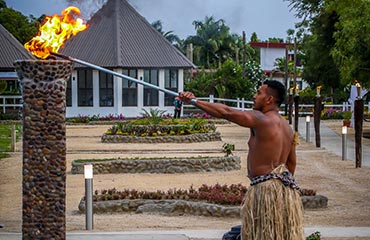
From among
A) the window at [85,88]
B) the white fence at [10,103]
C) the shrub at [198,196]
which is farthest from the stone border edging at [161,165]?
the window at [85,88]

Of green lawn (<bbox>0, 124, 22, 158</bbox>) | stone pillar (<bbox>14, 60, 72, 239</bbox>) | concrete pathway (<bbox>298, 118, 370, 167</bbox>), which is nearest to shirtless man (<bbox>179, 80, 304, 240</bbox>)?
stone pillar (<bbox>14, 60, 72, 239</bbox>)

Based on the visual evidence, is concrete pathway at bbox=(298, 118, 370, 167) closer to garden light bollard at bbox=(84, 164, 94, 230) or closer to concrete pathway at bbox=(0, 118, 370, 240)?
concrete pathway at bbox=(0, 118, 370, 240)

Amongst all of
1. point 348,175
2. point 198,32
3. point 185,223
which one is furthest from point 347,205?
point 198,32

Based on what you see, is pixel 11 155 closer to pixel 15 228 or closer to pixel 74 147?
pixel 74 147

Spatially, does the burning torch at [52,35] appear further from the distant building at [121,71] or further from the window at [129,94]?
the window at [129,94]

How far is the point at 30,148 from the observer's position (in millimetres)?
→ 9664

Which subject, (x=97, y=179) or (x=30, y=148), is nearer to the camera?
(x=30, y=148)

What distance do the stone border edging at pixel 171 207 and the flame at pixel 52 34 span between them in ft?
18.8

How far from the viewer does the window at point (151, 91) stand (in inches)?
2074

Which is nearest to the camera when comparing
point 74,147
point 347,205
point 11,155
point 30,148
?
point 30,148

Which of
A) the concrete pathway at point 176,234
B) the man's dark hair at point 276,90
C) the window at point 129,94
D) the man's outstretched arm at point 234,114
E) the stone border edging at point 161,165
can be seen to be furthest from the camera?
the window at point 129,94

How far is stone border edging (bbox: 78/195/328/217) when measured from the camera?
14.0 m

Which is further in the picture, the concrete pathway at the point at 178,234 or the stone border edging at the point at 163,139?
the stone border edging at the point at 163,139

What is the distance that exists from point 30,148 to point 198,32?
7749 cm
